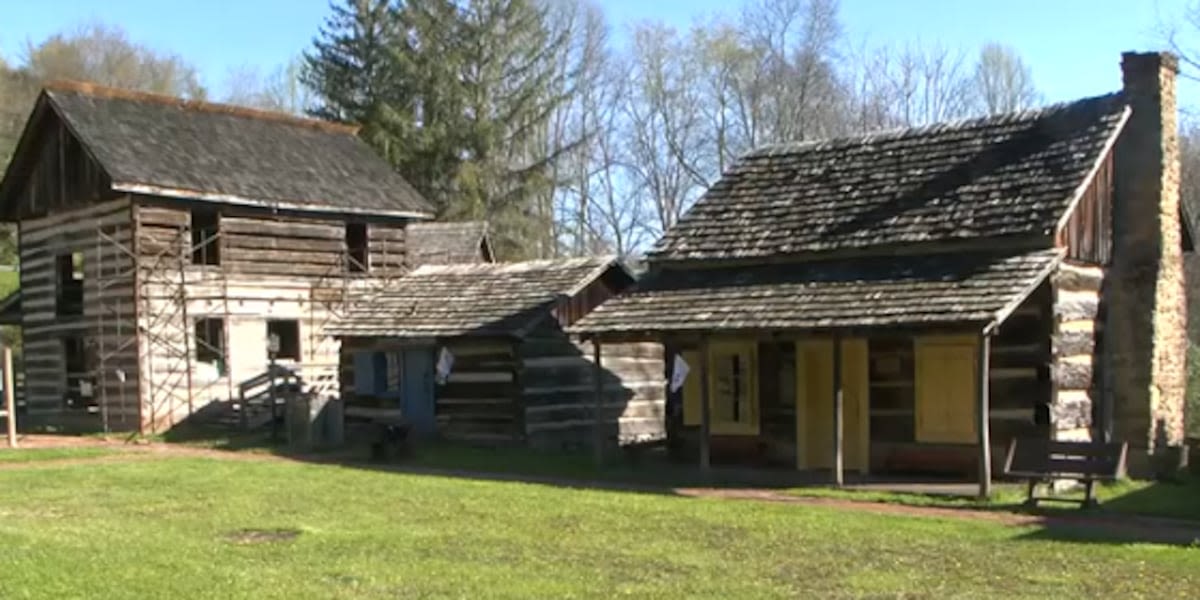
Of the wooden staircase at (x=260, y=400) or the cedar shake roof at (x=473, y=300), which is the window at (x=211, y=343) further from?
the cedar shake roof at (x=473, y=300)

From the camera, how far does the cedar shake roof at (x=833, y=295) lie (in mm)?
17547

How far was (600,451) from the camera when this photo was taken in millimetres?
21625

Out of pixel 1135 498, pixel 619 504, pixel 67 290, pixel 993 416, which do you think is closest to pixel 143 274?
pixel 67 290

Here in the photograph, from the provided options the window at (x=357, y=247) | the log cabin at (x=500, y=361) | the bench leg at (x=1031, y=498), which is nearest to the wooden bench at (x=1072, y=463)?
the bench leg at (x=1031, y=498)

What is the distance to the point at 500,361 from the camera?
25641 millimetres

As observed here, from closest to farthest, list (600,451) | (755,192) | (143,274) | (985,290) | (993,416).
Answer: (985,290) < (993,416) < (600,451) < (755,192) < (143,274)

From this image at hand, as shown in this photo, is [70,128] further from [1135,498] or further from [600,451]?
[1135,498]

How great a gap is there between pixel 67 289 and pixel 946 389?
75.2 ft

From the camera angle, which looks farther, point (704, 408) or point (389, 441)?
point (389, 441)

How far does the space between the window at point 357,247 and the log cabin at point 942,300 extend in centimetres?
1233

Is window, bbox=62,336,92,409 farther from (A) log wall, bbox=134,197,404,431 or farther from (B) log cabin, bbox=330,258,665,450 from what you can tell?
(B) log cabin, bbox=330,258,665,450

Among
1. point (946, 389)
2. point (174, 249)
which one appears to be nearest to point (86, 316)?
point (174, 249)

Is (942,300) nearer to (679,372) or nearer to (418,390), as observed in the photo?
(679,372)

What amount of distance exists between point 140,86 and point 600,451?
54.6 meters
